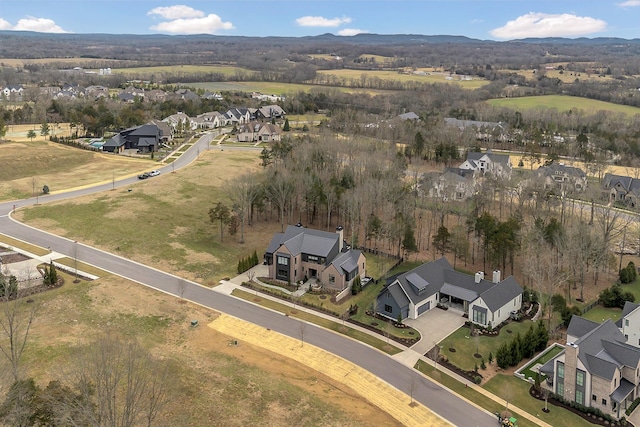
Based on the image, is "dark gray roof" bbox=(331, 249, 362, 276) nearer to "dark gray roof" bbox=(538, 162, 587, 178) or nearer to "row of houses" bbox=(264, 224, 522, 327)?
"row of houses" bbox=(264, 224, 522, 327)

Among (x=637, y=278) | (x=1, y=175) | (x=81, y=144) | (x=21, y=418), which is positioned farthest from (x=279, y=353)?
(x=81, y=144)

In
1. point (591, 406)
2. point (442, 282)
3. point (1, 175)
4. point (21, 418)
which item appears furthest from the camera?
point (1, 175)

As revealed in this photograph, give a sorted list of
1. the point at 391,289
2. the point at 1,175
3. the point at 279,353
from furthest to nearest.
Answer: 1. the point at 1,175
2. the point at 391,289
3. the point at 279,353

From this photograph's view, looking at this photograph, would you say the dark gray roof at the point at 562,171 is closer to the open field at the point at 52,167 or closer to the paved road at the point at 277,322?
the paved road at the point at 277,322

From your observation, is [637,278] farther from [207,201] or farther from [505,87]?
[505,87]

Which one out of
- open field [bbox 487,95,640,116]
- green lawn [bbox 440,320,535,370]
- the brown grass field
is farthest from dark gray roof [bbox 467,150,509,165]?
open field [bbox 487,95,640,116]

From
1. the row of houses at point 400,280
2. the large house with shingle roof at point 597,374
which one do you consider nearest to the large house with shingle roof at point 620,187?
the row of houses at point 400,280
